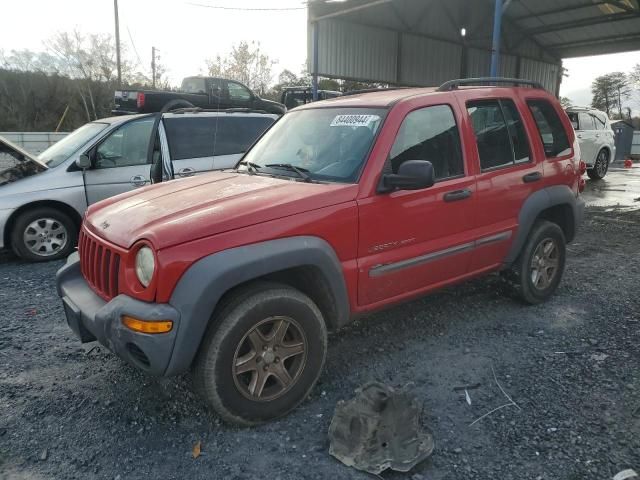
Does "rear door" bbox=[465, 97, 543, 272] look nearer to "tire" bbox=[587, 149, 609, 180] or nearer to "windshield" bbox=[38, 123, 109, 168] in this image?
"windshield" bbox=[38, 123, 109, 168]

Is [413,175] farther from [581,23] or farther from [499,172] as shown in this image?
[581,23]

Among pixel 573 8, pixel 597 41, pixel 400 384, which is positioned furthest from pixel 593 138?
pixel 400 384

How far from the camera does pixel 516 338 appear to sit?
3852 millimetres

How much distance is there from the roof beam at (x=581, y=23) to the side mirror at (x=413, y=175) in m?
16.8

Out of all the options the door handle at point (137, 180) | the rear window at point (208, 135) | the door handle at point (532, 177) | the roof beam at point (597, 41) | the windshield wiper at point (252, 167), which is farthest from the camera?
the roof beam at point (597, 41)

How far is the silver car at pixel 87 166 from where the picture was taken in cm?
592

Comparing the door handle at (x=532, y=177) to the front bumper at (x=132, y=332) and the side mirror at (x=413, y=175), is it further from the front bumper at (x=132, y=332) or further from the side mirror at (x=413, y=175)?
the front bumper at (x=132, y=332)

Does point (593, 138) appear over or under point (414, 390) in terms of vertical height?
over

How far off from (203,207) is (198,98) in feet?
26.2

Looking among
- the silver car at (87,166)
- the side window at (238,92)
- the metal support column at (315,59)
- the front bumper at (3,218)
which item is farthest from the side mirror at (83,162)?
the metal support column at (315,59)

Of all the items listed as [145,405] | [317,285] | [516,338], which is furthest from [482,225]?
[145,405]

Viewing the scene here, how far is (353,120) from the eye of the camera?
345 cm

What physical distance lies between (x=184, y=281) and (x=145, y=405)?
1037 mm

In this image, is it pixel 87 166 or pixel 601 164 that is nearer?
pixel 87 166
